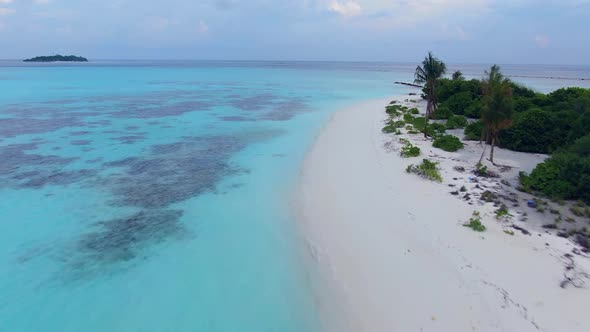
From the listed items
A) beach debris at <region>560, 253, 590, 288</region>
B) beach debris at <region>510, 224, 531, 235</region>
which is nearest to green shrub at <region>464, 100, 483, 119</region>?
beach debris at <region>510, 224, 531, 235</region>

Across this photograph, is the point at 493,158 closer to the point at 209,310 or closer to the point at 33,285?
the point at 209,310

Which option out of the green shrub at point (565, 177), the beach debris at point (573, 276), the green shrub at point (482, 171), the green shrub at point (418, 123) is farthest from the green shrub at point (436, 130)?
the beach debris at point (573, 276)

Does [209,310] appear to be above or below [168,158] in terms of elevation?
below

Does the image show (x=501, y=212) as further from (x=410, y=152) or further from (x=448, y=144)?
(x=448, y=144)

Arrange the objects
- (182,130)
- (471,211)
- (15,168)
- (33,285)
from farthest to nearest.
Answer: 1. (182,130)
2. (15,168)
3. (471,211)
4. (33,285)

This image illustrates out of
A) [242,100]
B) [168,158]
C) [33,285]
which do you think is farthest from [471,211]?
[242,100]

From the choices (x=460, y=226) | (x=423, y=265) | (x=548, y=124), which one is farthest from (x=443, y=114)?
(x=423, y=265)
